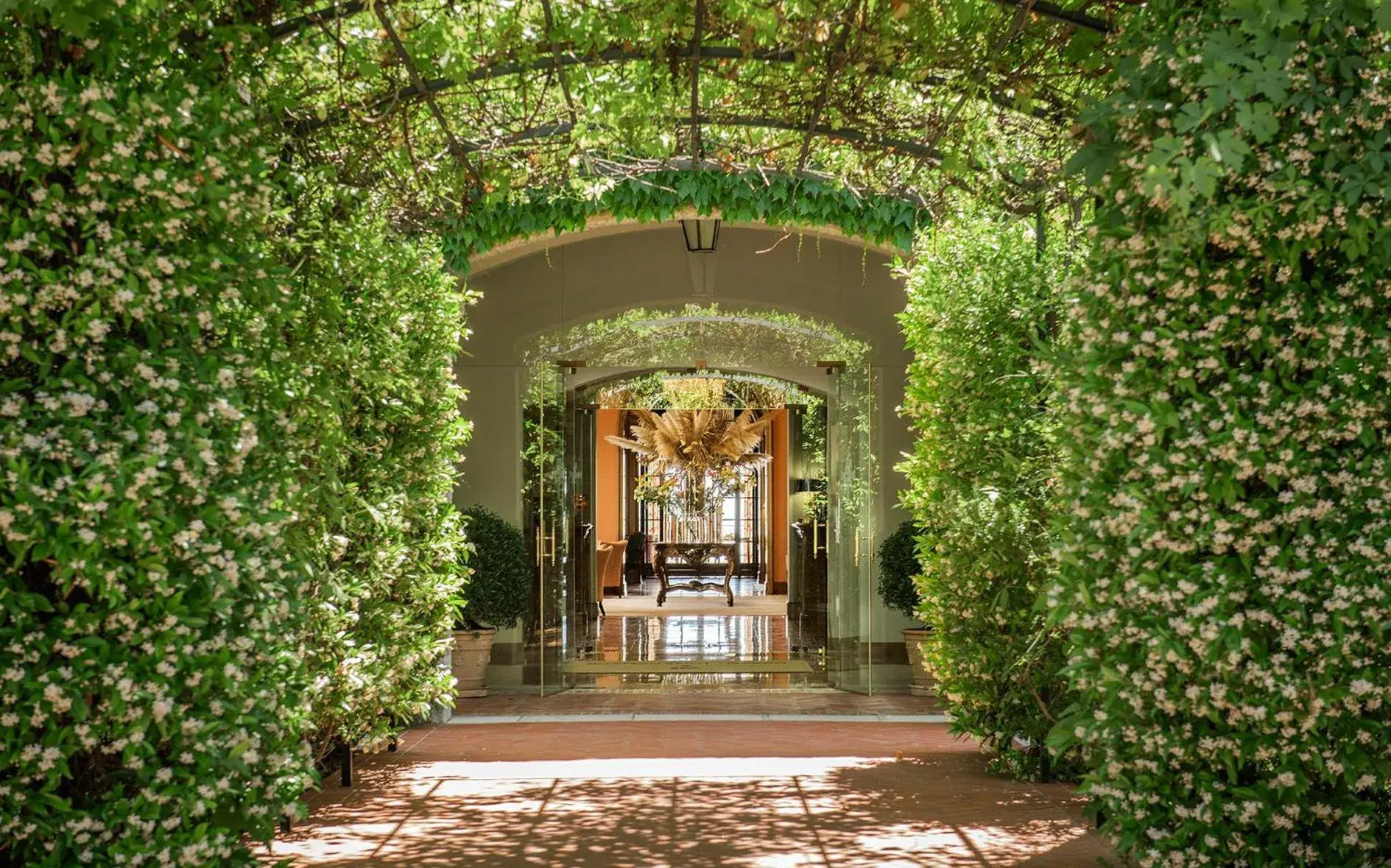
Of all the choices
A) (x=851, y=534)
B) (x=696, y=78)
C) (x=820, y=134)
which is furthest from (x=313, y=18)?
(x=851, y=534)

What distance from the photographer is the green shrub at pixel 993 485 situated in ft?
21.7

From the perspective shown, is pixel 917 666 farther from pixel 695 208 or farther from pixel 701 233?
pixel 695 208

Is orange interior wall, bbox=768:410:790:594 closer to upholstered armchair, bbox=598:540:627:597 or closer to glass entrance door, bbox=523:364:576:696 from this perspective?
upholstered armchair, bbox=598:540:627:597

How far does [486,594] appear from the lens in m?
10.4

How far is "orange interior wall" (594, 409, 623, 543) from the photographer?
22.2 metres

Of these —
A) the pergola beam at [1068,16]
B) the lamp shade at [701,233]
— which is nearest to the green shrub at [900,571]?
the lamp shade at [701,233]

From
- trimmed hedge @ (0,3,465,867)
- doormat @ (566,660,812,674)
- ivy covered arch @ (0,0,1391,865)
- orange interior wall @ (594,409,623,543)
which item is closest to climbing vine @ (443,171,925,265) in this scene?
doormat @ (566,660,812,674)

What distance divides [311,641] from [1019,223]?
4053 millimetres

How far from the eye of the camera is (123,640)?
130 inches

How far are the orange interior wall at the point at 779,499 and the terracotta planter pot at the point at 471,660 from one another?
35.4 feet

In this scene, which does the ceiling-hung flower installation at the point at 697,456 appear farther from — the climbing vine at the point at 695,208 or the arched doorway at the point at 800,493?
the climbing vine at the point at 695,208

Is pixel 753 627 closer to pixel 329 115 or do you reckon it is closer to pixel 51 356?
pixel 329 115

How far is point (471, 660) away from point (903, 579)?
133 inches

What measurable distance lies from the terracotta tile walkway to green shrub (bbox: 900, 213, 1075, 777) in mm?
444
